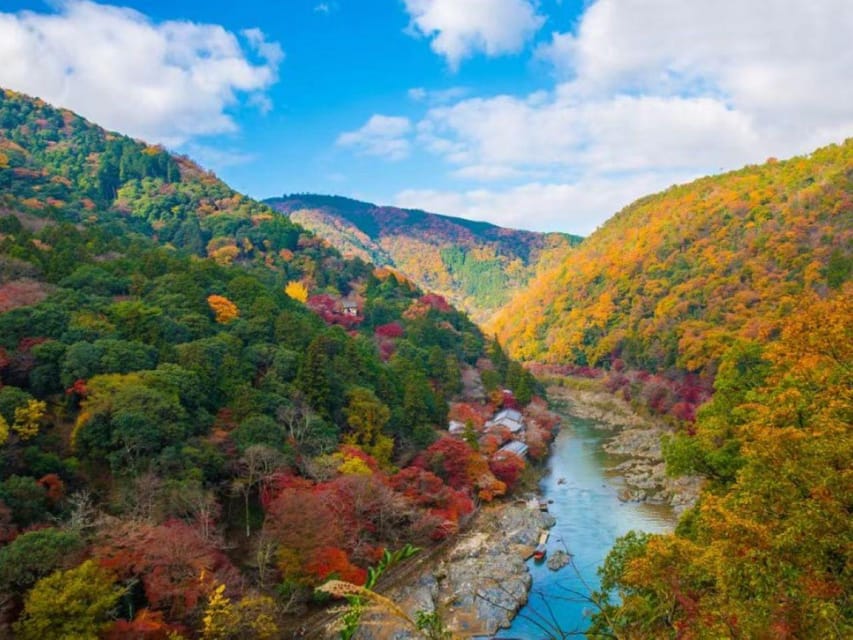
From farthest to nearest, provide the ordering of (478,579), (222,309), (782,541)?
(222,309) → (478,579) → (782,541)

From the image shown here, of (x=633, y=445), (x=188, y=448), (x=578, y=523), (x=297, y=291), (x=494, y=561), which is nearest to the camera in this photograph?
(x=188, y=448)

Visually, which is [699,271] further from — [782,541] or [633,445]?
[782,541]

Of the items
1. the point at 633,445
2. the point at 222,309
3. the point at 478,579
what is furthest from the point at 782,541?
the point at 633,445

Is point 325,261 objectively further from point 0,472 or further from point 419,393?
point 0,472

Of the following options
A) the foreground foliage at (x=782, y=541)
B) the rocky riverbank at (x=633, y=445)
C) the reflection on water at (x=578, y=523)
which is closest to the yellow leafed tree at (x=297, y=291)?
the reflection on water at (x=578, y=523)

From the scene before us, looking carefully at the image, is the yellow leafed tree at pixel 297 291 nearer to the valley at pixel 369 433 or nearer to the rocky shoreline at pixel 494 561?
the valley at pixel 369 433

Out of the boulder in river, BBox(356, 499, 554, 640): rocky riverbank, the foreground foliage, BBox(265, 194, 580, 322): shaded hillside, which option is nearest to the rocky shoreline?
BBox(356, 499, 554, 640): rocky riverbank

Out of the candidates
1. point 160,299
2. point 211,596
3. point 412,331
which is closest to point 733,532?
point 211,596
